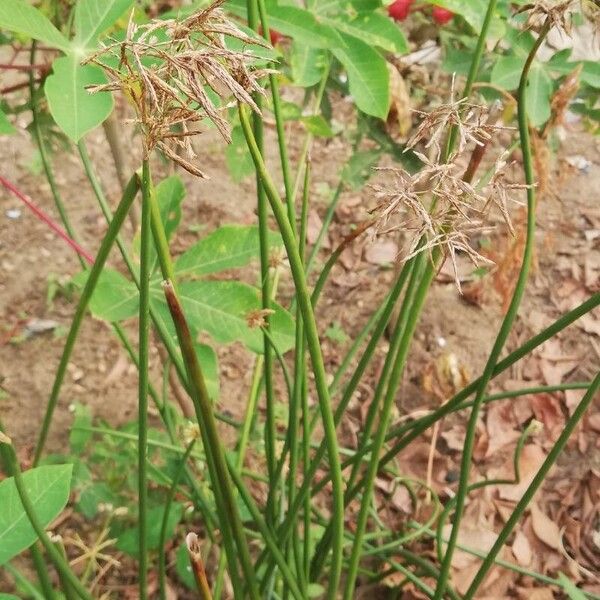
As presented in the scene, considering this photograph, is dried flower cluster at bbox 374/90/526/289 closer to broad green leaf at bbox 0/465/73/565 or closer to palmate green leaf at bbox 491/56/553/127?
broad green leaf at bbox 0/465/73/565

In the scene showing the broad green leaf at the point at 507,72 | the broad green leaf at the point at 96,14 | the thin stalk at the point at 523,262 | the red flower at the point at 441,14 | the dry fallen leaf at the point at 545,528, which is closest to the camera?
the thin stalk at the point at 523,262

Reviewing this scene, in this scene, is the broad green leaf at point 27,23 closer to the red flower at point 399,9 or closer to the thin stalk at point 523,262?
the thin stalk at point 523,262

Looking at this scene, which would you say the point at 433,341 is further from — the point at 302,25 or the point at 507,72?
the point at 302,25

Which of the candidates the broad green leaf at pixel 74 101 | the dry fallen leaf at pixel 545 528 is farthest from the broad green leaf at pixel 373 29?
the dry fallen leaf at pixel 545 528

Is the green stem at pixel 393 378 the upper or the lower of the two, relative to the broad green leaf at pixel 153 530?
upper

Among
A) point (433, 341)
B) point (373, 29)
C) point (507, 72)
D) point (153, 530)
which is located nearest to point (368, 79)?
point (373, 29)

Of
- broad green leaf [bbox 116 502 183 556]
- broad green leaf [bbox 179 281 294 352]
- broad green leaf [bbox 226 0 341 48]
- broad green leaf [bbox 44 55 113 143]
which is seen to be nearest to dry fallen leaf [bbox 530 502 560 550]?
broad green leaf [bbox 116 502 183 556]
